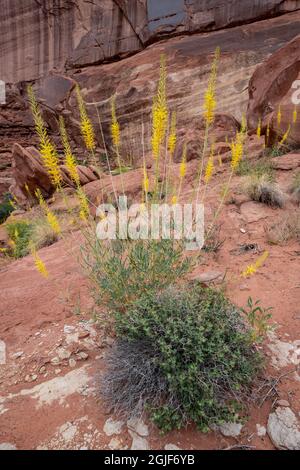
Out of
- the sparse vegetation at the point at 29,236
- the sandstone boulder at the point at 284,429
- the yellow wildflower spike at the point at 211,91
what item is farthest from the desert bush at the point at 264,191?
the sparse vegetation at the point at 29,236

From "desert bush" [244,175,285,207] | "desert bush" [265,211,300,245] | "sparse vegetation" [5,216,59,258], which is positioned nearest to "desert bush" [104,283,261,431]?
"desert bush" [265,211,300,245]

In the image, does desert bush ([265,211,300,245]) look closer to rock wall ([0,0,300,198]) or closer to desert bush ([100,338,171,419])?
desert bush ([100,338,171,419])

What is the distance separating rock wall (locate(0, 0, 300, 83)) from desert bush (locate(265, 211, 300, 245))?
1389cm

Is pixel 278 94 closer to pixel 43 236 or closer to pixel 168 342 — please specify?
pixel 43 236

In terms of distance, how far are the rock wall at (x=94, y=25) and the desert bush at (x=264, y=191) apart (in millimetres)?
12832

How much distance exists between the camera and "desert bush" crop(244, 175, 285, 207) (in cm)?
415

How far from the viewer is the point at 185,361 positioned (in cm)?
148

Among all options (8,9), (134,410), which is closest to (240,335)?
(134,410)

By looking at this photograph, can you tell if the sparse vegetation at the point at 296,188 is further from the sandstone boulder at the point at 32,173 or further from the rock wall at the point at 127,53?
the sandstone boulder at the point at 32,173

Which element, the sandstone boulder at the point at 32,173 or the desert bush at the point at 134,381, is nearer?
the desert bush at the point at 134,381

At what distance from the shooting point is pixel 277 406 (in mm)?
1512

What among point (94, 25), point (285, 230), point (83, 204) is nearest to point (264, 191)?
point (285, 230)

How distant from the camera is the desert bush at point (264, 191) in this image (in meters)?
4.15
